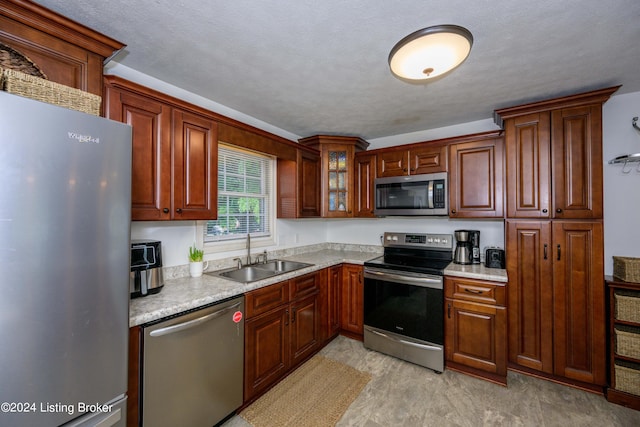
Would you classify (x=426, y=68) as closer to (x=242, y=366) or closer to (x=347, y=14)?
(x=347, y=14)

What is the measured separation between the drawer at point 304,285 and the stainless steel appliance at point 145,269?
3.40 feet

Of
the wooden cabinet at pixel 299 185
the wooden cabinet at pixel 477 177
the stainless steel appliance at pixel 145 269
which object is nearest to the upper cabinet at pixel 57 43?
the stainless steel appliance at pixel 145 269

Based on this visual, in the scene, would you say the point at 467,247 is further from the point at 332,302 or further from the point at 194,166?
the point at 194,166

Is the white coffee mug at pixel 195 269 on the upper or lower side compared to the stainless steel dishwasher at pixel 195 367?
upper

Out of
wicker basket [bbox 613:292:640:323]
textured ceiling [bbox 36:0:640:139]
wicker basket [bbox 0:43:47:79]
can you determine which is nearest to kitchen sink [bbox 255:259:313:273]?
textured ceiling [bbox 36:0:640:139]

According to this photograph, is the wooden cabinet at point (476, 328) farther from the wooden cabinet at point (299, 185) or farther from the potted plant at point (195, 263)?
the potted plant at point (195, 263)

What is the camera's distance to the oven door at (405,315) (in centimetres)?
245

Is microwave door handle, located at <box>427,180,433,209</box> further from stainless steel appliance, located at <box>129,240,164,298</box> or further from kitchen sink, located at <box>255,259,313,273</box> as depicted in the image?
stainless steel appliance, located at <box>129,240,164,298</box>

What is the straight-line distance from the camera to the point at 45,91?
1052 mm

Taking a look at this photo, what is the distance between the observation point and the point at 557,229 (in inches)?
88.4

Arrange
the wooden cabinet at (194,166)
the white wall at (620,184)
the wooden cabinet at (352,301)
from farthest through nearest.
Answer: the wooden cabinet at (352,301) → the white wall at (620,184) → the wooden cabinet at (194,166)

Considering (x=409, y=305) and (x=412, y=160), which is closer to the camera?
(x=409, y=305)

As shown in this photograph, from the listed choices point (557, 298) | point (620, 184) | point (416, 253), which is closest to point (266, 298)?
point (416, 253)

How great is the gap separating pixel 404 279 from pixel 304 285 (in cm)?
97
